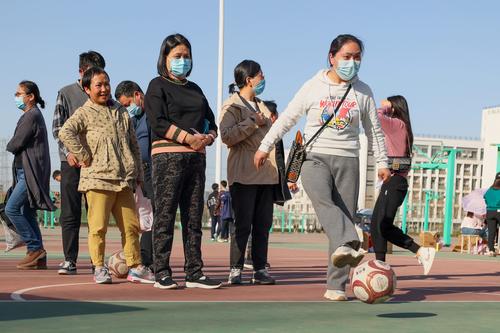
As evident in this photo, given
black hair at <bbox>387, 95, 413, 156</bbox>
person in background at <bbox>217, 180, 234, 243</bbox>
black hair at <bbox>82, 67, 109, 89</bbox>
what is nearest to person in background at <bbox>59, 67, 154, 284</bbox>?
black hair at <bbox>82, 67, 109, 89</bbox>

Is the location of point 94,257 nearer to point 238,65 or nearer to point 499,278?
point 238,65

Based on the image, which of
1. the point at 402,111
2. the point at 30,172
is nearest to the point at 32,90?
the point at 30,172

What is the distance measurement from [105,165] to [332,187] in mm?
2258

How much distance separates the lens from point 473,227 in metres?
23.4

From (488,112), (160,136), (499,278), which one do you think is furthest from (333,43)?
(488,112)

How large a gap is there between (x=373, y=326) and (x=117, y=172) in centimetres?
362

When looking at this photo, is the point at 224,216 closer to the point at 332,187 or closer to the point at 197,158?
the point at 197,158

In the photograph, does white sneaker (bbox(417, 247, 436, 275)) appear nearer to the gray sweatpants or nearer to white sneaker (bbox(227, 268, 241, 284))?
the gray sweatpants

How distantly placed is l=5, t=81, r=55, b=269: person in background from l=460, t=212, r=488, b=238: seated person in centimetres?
1431

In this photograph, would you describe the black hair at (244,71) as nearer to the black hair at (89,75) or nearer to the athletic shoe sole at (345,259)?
the black hair at (89,75)

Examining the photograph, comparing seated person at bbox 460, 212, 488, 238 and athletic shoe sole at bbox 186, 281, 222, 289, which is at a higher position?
athletic shoe sole at bbox 186, 281, 222, 289

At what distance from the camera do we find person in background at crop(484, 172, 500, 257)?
2070 centimetres

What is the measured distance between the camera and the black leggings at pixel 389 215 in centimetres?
986

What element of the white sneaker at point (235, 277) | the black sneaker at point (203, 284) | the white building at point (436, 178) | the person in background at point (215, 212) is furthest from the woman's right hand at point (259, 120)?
the white building at point (436, 178)
